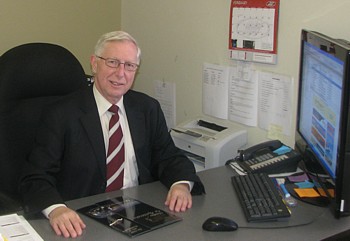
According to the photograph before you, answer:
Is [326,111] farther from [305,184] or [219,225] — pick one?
[219,225]

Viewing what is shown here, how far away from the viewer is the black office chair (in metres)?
2.00

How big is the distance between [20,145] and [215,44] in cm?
108

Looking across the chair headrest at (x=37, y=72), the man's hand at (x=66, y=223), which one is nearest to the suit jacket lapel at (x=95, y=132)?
the chair headrest at (x=37, y=72)

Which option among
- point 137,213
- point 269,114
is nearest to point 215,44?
point 269,114

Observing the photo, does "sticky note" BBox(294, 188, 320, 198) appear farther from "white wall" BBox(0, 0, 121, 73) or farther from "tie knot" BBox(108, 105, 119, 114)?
"white wall" BBox(0, 0, 121, 73)

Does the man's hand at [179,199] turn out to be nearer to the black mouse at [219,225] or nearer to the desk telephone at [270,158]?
the black mouse at [219,225]

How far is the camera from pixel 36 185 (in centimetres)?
168

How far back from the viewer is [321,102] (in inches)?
67.6

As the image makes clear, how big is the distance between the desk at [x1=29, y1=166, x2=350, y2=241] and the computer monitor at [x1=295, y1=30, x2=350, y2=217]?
0.09 m

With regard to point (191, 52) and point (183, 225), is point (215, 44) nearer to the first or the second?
point (191, 52)

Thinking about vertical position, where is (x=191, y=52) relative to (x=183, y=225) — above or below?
above

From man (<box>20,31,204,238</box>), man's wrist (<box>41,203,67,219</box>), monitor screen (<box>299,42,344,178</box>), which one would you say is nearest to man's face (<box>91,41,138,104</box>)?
man (<box>20,31,204,238</box>)

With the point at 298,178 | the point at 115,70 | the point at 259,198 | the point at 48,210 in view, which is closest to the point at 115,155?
the point at 115,70

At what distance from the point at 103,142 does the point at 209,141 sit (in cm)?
58
